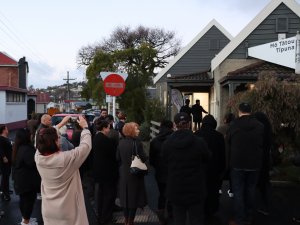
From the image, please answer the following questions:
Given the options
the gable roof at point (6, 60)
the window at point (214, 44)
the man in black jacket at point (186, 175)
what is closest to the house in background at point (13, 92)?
the gable roof at point (6, 60)

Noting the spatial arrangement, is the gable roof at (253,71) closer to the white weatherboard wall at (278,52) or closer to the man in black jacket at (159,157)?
the white weatherboard wall at (278,52)

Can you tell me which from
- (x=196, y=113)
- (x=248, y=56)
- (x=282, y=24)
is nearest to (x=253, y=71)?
(x=248, y=56)

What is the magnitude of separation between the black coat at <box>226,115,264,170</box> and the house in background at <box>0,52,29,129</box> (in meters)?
33.2

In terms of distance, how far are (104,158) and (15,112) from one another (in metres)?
37.1

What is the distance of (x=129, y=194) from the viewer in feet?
22.7

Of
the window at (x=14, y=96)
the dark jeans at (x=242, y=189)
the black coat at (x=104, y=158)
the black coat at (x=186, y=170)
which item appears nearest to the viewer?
the black coat at (x=186, y=170)

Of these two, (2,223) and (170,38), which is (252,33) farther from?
(170,38)

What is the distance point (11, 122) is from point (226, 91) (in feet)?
88.3

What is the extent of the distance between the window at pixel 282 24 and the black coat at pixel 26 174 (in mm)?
13428

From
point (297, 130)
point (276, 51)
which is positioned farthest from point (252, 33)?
point (297, 130)

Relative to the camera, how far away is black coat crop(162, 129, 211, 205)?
5.57 metres

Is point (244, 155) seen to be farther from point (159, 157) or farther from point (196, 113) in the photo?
point (196, 113)

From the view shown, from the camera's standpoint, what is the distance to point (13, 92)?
4219cm

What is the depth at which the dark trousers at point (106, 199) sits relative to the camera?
24.4 ft
